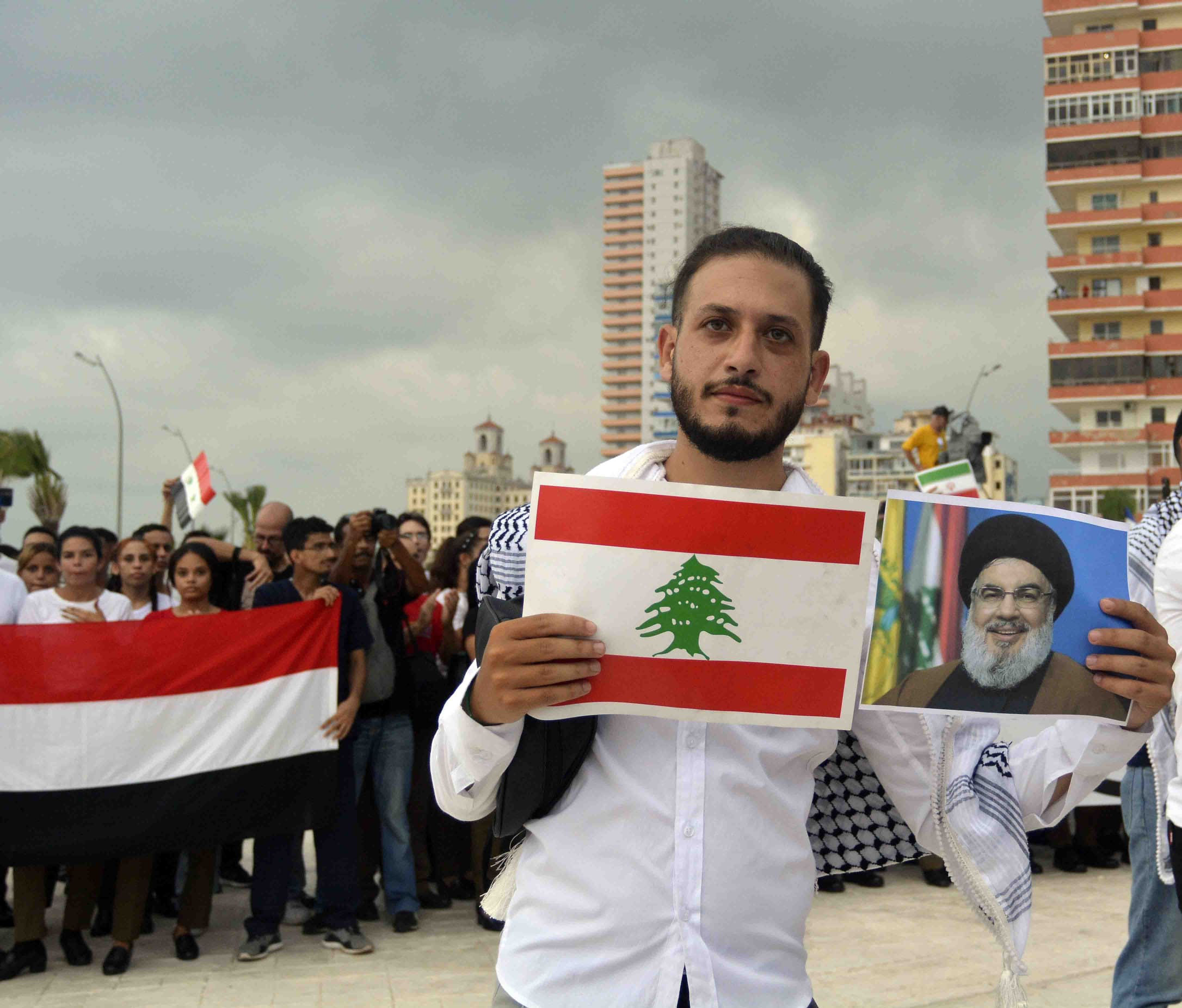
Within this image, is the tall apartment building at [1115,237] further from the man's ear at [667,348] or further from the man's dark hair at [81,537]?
the man's ear at [667,348]

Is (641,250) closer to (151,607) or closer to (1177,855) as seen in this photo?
(151,607)

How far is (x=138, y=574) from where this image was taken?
693 centimetres

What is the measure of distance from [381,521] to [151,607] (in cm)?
161

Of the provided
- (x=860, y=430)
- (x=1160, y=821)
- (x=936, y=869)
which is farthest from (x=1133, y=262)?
(x=860, y=430)

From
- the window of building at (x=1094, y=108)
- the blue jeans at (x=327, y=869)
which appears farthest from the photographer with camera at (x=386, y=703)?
the window of building at (x=1094, y=108)

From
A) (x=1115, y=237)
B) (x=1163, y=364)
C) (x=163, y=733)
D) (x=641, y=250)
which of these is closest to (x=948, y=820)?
(x=163, y=733)

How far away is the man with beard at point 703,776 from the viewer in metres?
1.71

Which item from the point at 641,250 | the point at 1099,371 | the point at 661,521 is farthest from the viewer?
the point at 641,250

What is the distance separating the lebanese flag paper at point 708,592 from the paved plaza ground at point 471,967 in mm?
3810

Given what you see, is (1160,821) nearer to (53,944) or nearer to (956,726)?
(956,726)

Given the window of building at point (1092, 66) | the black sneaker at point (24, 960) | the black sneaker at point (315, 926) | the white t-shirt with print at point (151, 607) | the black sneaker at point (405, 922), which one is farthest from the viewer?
the window of building at point (1092, 66)

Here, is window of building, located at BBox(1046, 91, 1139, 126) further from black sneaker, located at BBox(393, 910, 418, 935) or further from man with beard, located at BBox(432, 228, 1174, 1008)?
man with beard, located at BBox(432, 228, 1174, 1008)

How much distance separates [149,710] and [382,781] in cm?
131

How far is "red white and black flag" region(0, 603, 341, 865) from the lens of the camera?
18.9 ft
